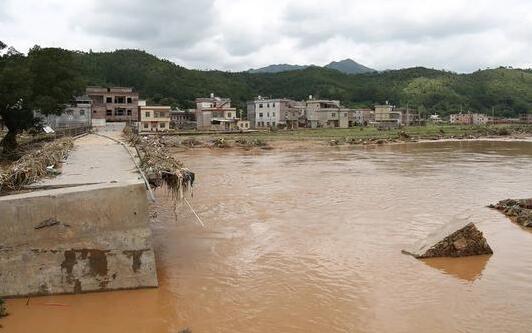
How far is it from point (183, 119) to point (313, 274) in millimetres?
82756

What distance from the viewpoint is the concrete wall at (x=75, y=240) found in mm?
8938

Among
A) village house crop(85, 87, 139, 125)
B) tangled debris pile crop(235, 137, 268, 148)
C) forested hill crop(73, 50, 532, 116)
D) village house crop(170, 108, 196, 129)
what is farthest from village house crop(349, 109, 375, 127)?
tangled debris pile crop(235, 137, 268, 148)

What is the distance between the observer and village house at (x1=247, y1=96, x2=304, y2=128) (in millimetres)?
87125

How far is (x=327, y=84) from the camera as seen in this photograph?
142000mm

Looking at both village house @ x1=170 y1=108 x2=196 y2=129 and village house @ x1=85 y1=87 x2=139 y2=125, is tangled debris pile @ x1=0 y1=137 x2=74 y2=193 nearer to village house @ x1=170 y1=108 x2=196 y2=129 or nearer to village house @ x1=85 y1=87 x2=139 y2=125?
village house @ x1=85 y1=87 x2=139 y2=125

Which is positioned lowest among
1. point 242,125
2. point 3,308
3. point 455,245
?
point 3,308

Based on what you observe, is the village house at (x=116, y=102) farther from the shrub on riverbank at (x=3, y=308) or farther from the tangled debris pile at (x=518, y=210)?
the shrub on riverbank at (x=3, y=308)

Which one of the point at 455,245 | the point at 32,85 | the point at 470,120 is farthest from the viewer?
the point at 470,120

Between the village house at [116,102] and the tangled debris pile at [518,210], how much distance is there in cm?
6142

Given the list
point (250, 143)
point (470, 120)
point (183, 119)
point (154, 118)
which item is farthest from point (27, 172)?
A: point (470, 120)

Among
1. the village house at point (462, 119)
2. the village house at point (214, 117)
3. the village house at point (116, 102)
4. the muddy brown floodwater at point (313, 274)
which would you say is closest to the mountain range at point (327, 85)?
the village house at point (462, 119)

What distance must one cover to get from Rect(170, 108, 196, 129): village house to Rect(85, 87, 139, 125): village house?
41.6 ft

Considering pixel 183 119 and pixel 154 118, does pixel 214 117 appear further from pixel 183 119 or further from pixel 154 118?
pixel 154 118

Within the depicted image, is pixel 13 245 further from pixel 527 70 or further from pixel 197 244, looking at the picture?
pixel 527 70
